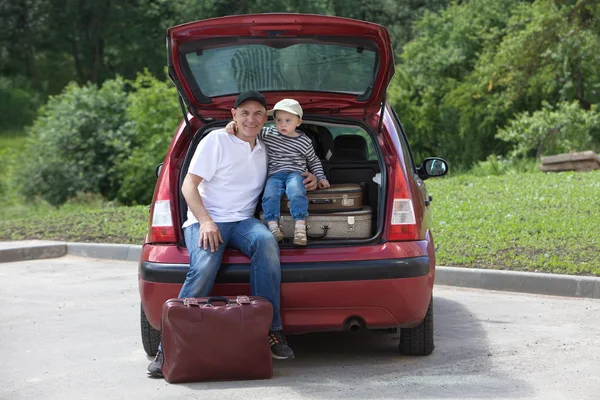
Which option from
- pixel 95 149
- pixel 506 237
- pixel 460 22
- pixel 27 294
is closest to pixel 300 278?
pixel 27 294

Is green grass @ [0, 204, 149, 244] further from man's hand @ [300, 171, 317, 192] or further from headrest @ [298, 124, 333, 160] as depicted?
man's hand @ [300, 171, 317, 192]

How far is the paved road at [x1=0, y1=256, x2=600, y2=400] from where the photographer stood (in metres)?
5.24

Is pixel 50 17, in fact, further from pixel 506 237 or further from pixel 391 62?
pixel 391 62

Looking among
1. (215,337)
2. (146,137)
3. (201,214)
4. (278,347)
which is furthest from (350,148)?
(146,137)

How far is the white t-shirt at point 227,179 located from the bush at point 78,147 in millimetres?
17411

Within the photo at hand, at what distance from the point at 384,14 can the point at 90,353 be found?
46588 millimetres

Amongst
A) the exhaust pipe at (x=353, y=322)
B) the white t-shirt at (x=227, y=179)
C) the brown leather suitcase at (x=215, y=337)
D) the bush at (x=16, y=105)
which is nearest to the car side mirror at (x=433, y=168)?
the white t-shirt at (x=227, y=179)

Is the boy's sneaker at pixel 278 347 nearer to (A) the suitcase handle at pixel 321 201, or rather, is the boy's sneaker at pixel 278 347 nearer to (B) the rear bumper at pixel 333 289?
(B) the rear bumper at pixel 333 289

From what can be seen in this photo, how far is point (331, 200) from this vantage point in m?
6.02

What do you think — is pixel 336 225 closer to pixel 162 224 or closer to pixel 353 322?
pixel 353 322

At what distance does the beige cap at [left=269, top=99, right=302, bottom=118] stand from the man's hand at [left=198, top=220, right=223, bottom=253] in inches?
33.5

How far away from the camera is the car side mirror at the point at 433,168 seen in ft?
23.2

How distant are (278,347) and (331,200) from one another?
0.95m

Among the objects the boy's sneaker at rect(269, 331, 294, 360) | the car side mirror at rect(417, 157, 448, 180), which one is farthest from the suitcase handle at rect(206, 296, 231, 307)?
the car side mirror at rect(417, 157, 448, 180)
